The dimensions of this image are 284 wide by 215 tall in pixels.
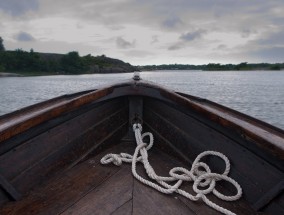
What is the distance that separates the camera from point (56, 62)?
118875mm

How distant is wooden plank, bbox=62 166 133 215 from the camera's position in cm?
228

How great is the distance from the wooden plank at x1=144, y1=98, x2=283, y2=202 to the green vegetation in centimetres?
10637

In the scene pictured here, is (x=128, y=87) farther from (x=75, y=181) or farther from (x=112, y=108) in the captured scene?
(x=75, y=181)

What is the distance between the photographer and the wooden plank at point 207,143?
2.37 metres

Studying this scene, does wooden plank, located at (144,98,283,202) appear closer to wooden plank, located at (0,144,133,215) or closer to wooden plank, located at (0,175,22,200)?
wooden plank, located at (0,144,133,215)

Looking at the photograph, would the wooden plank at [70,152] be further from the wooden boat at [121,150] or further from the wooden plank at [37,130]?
the wooden plank at [37,130]

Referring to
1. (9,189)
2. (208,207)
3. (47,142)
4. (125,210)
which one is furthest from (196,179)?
(9,189)

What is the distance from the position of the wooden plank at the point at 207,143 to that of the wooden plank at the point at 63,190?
75 centimetres

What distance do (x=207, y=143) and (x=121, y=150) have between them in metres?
1.05

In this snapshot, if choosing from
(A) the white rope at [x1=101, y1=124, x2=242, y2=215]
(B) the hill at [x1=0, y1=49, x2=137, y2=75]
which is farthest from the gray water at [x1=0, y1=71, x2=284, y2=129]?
(B) the hill at [x1=0, y1=49, x2=137, y2=75]

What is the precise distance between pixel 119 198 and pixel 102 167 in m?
0.68

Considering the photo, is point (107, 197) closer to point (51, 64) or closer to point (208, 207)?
point (208, 207)

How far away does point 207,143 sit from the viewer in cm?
289

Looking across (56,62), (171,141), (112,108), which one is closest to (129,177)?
(171,141)
